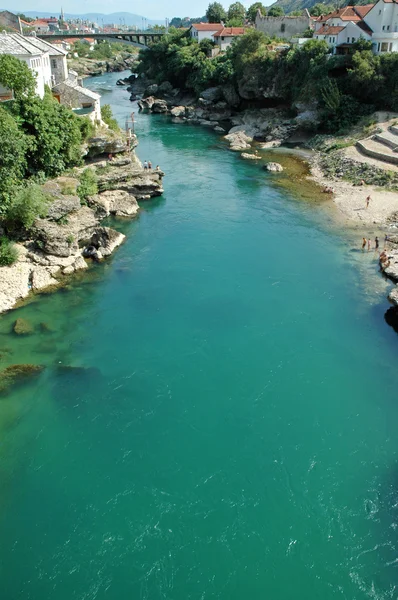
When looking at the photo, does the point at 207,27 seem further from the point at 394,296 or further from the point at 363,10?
the point at 394,296

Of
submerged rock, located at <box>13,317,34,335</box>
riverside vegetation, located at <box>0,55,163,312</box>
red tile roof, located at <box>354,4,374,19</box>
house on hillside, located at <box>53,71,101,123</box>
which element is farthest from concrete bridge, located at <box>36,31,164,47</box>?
submerged rock, located at <box>13,317,34,335</box>

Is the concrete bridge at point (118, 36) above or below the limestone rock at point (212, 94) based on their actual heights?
above

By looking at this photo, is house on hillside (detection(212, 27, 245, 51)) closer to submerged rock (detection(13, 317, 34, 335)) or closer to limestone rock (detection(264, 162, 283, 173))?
limestone rock (detection(264, 162, 283, 173))

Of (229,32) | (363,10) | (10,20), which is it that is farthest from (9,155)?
(229,32)

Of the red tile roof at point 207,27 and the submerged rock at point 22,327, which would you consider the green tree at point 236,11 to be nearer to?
the red tile roof at point 207,27

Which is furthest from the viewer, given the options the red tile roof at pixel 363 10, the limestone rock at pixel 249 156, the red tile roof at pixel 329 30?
the red tile roof at pixel 363 10

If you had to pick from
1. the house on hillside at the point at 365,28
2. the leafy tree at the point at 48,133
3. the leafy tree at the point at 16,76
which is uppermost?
the house on hillside at the point at 365,28

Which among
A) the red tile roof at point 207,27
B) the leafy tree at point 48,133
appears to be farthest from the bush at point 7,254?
the red tile roof at point 207,27
